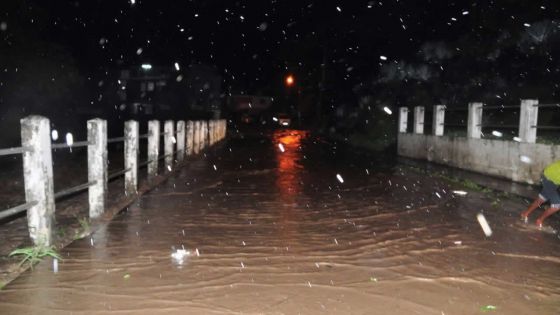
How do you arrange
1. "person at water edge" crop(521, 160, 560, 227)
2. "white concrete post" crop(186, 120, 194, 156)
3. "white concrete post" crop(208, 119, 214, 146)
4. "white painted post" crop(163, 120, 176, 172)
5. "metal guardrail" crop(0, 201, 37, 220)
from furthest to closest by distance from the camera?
"white concrete post" crop(208, 119, 214, 146) < "white concrete post" crop(186, 120, 194, 156) < "white painted post" crop(163, 120, 176, 172) < "person at water edge" crop(521, 160, 560, 227) < "metal guardrail" crop(0, 201, 37, 220)

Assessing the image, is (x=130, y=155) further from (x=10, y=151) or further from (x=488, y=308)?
(x=488, y=308)

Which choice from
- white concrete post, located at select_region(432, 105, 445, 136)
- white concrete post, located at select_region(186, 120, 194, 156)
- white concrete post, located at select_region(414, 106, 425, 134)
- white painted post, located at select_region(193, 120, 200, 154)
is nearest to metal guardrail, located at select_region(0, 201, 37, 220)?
white concrete post, located at select_region(186, 120, 194, 156)

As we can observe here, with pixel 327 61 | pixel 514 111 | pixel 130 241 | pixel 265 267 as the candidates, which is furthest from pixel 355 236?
pixel 327 61

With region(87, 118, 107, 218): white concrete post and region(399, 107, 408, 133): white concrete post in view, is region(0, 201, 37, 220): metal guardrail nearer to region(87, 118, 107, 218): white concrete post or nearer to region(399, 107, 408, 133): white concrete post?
region(87, 118, 107, 218): white concrete post

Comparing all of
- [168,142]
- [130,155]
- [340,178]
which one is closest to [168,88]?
[168,142]

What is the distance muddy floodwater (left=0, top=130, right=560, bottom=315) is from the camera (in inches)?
169

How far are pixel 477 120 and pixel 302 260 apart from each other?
10039 mm

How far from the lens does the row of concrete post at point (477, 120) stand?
11320 millimetres

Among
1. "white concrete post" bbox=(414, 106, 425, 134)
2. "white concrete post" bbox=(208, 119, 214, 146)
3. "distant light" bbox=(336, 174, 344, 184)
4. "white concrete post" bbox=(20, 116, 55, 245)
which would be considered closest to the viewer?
"white concrete post" bbox=(20, 116, 55, 245)

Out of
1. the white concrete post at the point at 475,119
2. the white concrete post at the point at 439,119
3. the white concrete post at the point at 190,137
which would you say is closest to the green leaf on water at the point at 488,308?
the white concrete post at the point at 475,119

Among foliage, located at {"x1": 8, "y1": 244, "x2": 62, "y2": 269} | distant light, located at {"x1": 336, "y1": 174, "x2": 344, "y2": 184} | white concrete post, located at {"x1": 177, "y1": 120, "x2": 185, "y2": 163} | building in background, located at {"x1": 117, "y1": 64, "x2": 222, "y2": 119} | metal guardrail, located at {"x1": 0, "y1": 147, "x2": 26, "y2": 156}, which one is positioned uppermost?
building in background, located at {"x1": 117, "y1": 64, "x2": 222, "y2": 119}

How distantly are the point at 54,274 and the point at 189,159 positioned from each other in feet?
37.8

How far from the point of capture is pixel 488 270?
5.23 metres

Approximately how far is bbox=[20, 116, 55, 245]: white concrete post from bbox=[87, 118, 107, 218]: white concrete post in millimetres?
1626
